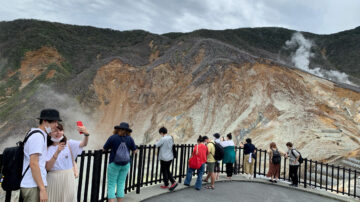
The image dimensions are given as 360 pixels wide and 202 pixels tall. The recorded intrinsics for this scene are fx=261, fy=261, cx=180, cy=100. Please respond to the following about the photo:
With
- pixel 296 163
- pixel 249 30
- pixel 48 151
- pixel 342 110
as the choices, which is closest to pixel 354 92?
pixel 342 110

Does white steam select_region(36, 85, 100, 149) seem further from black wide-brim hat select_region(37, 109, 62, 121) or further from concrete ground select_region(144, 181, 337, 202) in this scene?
black wide-brim hat select_region(37, 109, 62, 121)

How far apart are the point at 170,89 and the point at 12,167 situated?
2811cm

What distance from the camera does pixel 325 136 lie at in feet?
53.9

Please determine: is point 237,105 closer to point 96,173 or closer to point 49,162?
point 96,173

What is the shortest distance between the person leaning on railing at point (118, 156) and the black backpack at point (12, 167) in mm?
2099

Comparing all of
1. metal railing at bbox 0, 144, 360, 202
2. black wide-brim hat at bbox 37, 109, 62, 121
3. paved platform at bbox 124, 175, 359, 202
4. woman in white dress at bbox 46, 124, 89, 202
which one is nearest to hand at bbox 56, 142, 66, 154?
woman in white dress at bbox 46, 124, 89, 202

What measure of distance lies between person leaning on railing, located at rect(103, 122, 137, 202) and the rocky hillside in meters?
13.3

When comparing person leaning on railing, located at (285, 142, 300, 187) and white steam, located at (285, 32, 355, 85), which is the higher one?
white steam, located at (285, 32, 355, 85)

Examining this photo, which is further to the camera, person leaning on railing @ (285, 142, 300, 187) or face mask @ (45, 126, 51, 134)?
person leaning on railing @ (285, 142, 300, 187)

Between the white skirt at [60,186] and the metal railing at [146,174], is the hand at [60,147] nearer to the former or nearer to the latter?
the white skirt at [60,186]

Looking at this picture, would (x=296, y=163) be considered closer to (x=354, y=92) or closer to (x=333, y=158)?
(x=333, y=158)

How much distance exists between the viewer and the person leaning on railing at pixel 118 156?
16.3ft

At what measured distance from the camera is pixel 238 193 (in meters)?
7.40

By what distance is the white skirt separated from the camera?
3297 mm
